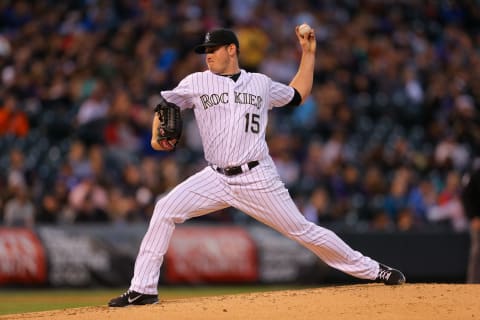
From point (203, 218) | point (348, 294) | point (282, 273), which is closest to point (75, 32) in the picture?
point (203, 218)

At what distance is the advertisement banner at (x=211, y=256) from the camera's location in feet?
43.8

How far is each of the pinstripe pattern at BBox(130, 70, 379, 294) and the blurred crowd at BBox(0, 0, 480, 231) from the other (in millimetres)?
6645

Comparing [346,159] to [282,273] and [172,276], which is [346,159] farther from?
[172,276]

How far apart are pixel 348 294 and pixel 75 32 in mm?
9941

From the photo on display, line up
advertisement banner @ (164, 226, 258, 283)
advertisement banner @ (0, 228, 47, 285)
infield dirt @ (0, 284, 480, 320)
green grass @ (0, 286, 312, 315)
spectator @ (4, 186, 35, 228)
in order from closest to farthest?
infield dirt @ (0, 284, 480, 320) → green grass @ (0, 286, 312, 315) → advertisement banner @ (0, 228, 47, 285) → spectator @ (4, 186, 35, 228) → advertisement banner @ (164, 226, 258, 283)

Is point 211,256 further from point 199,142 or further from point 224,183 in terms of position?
point 224,183

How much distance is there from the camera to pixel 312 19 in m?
17.9

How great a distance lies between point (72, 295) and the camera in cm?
1252

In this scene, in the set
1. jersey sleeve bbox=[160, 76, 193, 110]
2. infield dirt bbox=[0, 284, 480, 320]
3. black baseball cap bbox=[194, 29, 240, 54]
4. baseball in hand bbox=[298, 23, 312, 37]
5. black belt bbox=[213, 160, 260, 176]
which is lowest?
infield dirt bbox=[0, 284, 480, 320]

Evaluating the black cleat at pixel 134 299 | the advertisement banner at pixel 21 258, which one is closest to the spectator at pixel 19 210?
the advertisement banner at pixel 21 258

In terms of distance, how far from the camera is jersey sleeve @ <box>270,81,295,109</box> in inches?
283

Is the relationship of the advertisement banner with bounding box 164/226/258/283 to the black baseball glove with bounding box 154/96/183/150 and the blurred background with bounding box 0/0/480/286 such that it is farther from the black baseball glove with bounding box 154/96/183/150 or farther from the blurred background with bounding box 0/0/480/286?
the black baseball glove with bounding box 154/96/183/150

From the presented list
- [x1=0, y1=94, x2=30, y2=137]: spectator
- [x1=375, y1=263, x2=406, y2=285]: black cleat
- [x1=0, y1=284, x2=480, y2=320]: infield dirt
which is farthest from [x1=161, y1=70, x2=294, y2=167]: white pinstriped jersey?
[x1=0, y1=94, x2=30, y2=137]: spectator

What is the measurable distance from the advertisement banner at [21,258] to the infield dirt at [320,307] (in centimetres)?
597
